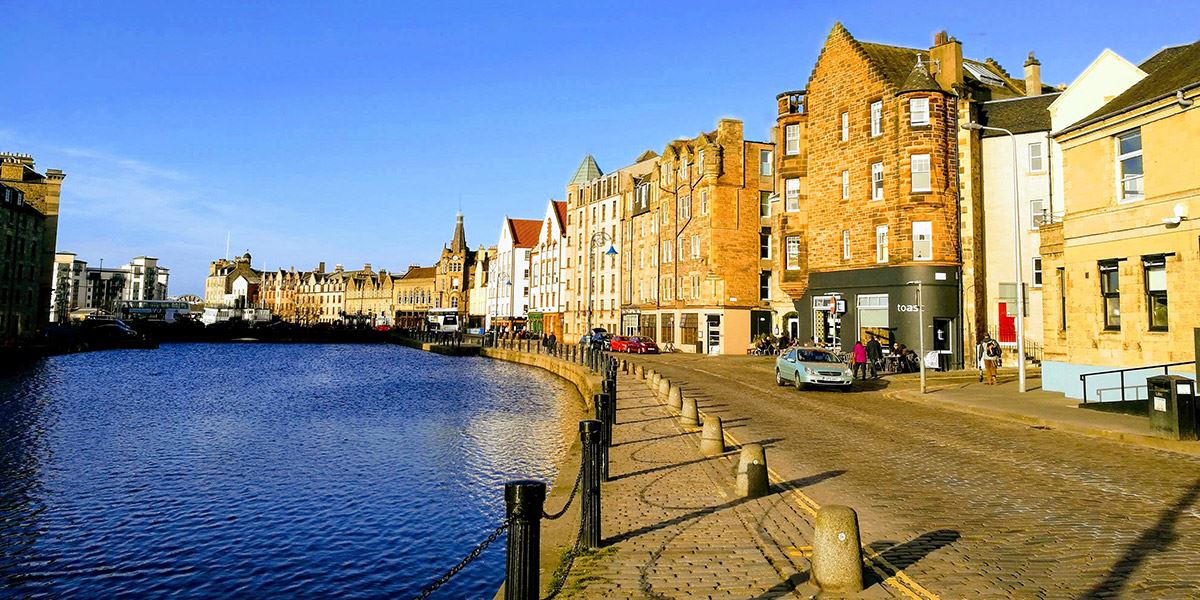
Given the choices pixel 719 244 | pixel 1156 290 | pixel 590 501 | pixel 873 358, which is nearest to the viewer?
pixel 590 501

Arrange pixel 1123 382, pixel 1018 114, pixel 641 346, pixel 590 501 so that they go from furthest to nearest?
pixel 641 346, pixel 1018 114, pixel 1123 382, pixel 590 501

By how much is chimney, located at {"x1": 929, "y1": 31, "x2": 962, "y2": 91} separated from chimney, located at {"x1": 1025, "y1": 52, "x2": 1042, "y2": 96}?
7.79 meters

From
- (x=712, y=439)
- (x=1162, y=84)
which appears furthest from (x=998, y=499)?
(x=1162, y=84)

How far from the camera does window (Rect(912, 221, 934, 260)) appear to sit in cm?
3488

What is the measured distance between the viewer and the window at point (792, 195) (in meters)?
42.7

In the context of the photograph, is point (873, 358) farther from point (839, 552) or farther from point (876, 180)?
point (839, 552)

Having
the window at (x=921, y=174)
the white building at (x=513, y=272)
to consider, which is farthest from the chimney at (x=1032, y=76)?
the white building at (x=513, y=272)

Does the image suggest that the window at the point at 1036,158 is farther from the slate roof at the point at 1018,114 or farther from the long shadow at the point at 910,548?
the long shadow at the point at 910,548

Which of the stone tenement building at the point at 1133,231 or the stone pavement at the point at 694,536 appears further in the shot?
the stone tenement building at the point at 1133,231

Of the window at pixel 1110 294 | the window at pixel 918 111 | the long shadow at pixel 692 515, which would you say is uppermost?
the window at pixel 918 111

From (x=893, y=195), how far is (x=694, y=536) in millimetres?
30971

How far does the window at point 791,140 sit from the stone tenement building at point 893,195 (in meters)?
1.31

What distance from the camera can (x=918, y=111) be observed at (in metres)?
35.3

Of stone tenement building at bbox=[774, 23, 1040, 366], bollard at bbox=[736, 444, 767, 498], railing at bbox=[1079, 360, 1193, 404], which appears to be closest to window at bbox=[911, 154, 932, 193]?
stone tenement building at bbox=[774, 23, 1040, 366]
